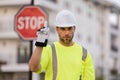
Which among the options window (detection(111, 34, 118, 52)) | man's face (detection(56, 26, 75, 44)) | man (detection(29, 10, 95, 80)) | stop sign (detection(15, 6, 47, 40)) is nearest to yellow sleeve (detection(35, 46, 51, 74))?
man (detection(29, 10, 95, 80))

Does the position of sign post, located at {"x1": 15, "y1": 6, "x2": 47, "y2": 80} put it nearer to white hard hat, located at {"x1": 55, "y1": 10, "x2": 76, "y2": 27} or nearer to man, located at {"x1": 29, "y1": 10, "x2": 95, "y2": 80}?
man, located at {"x1": 29, "y1": 10, "x2": 95, "y2": 80}

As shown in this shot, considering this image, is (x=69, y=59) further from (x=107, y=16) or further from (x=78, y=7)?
(x=107, y=16)

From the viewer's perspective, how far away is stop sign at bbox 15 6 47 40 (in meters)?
7.62

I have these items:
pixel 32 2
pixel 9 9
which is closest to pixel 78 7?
pixel 9 9

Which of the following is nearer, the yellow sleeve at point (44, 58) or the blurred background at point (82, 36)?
the yellow sleeve at point (44, 58)

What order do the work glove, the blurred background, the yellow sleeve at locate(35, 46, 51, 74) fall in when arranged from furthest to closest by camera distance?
the blurred background → the yellow sleeve at locate(35, 46, 51, 74) → the work glove

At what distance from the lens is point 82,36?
4356 centimetres

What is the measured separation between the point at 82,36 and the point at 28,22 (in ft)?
118

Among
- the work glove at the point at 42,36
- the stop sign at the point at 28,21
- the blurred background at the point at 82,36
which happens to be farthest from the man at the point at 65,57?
the blurred background at the point at 82,36

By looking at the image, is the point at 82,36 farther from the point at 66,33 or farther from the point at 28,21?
the point at 66,33

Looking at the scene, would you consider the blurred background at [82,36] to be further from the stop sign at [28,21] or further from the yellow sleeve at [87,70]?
the yellow sleeve at [87,70]

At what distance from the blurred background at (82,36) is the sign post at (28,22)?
21.8m

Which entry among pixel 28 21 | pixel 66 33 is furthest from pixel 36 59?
pixel 28 21

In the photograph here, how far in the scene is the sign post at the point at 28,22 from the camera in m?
7.62
